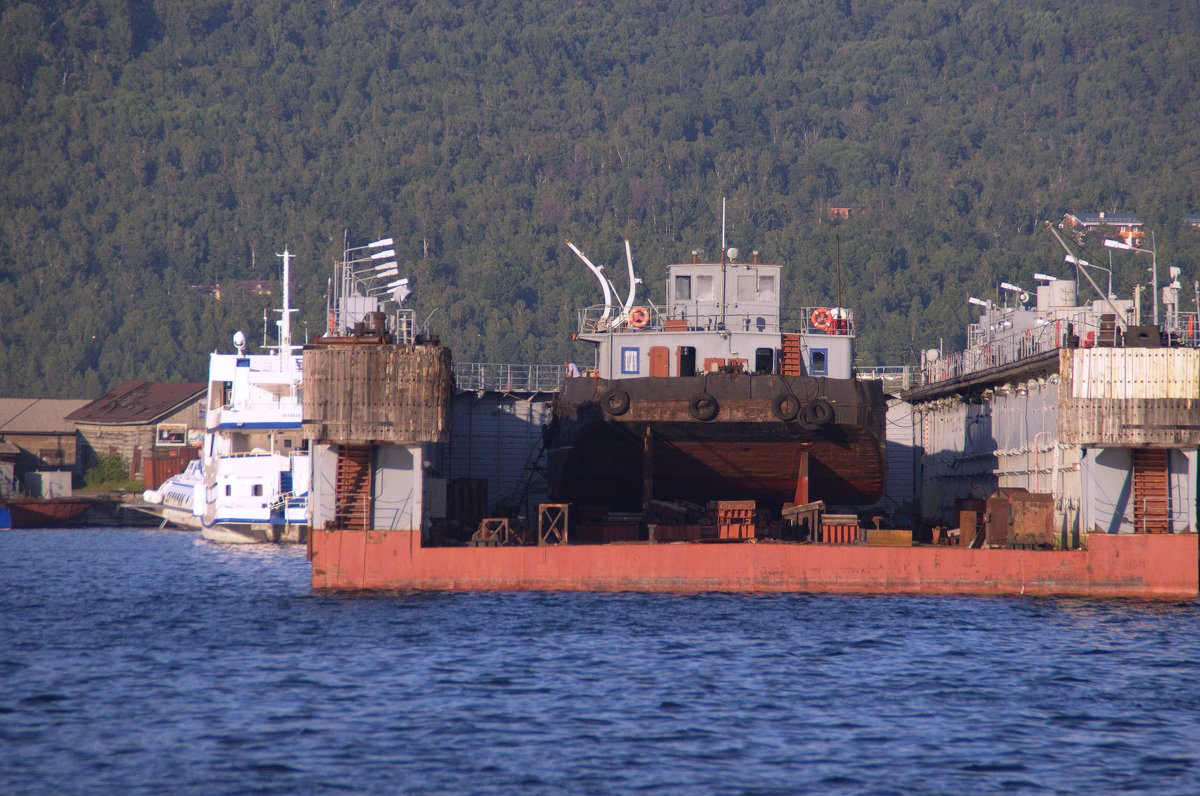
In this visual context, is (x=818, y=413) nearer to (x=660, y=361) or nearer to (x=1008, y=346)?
(x=660, y=361)

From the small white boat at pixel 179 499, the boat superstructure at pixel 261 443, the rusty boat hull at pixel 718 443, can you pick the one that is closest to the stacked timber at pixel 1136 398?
the rusty boat hull at pixel 718 443

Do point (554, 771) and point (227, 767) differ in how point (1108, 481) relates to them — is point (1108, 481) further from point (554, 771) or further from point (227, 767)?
point (227, 767)

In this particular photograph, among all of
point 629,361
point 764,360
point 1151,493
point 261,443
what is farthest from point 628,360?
point 261,443

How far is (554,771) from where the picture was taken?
2280 cm

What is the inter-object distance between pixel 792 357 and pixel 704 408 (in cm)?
722

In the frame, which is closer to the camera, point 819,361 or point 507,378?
point 819,361

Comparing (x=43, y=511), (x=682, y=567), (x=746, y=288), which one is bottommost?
(x=682, y=567)

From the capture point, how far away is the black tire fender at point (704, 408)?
141 ft

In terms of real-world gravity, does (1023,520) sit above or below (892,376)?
below

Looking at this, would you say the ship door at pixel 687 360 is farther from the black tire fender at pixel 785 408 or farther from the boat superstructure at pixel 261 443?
the boat superstructure at pixel 261 443

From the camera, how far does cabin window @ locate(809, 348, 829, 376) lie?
49.7 metres

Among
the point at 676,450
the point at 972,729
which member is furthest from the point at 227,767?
the point at 676,450

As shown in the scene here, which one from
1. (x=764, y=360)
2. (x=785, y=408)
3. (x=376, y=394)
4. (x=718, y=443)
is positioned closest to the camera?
(x=376, y=394)

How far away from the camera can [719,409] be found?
4331 centimetres
